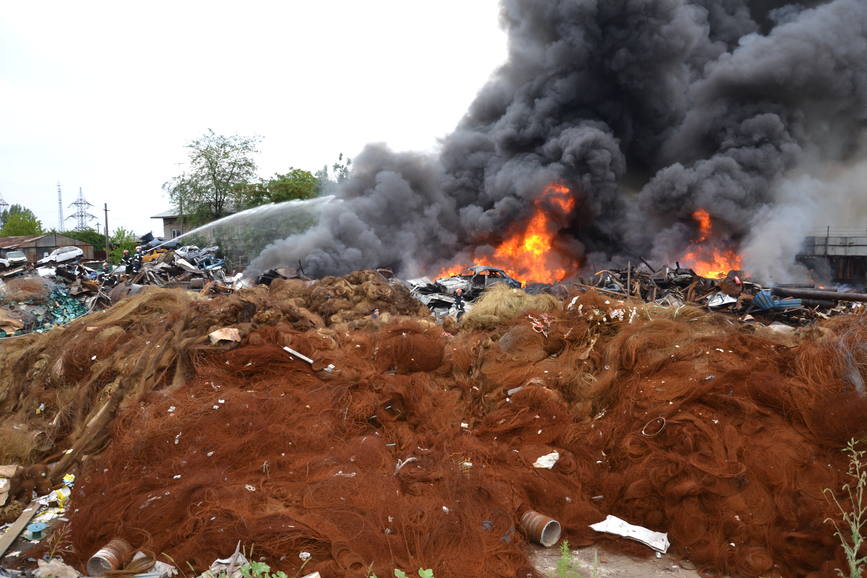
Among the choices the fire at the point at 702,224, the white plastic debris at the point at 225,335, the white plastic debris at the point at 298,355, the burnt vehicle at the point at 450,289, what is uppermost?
the fire at the point at 702,224

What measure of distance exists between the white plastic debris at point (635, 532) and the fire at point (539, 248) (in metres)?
19.4

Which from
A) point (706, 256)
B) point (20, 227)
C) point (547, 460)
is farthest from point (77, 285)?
point (20, 227)

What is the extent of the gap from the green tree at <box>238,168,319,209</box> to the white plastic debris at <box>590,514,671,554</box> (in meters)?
36.3

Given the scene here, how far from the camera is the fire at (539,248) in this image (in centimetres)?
2323

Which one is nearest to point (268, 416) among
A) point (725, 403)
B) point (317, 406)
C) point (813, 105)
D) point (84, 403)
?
point (317, 406)

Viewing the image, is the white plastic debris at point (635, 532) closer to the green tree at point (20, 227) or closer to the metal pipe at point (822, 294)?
the metal pipe at point (822, 294)

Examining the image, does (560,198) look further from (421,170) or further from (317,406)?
(317,406)

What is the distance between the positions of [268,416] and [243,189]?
34.7 metres

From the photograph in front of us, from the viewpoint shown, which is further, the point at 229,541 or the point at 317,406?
the point at 317,406

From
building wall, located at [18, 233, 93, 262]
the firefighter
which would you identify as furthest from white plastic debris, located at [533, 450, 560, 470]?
building wall, located at [18, 233, 93, 262]

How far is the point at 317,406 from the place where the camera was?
510 cm

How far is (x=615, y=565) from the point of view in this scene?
146 inches

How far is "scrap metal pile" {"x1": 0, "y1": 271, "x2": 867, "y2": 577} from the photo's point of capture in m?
3.45

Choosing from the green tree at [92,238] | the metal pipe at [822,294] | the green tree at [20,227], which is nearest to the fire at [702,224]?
the metal pipe at [822,294]
